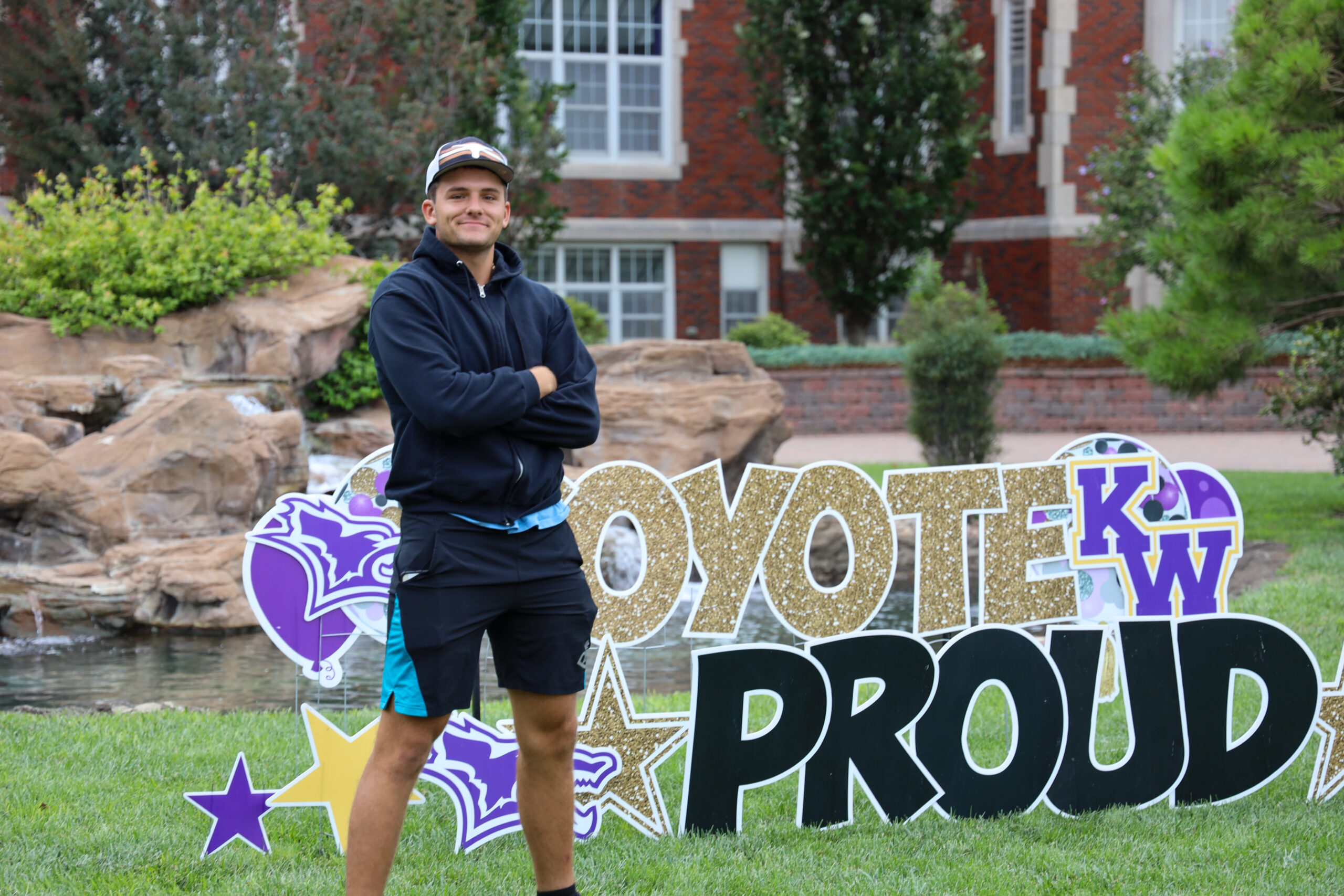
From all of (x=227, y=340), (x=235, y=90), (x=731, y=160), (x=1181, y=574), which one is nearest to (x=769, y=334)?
(x=731, y=160)

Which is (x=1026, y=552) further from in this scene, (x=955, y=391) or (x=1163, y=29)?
(x=1163, y=29)

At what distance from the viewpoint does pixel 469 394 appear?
8.93ft

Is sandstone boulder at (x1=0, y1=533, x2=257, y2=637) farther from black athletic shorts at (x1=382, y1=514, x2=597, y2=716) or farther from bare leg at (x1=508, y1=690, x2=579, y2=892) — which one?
black athletic shorts at (x1=382, y1=514, x2=597, y2=716)

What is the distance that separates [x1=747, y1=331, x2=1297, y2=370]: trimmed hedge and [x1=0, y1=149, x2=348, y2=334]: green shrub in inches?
324

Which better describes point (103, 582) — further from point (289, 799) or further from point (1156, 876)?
point (1156, 876)

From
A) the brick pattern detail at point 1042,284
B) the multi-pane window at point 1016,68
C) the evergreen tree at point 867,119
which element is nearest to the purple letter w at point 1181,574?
the evergreen tree at point 867,119

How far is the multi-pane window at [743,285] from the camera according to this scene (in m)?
21.4

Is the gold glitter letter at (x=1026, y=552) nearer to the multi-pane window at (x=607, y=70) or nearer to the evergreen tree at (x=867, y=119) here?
the evergreen tree at (x=867, y=119)

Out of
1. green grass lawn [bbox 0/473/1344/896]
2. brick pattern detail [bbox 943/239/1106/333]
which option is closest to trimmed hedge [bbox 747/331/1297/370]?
brick pattern detail [bbox 943/239/1106/333]

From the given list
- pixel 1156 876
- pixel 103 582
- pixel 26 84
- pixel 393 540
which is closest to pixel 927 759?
pixel 1156 876

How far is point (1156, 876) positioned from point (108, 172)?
11.9 meters

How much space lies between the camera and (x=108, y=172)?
1242cm

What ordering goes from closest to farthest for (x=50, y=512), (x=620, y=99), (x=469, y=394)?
(x=469, y=394) < (x=50, y=512) < (x=620, y=99)

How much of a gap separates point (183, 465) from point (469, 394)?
5.33 metres
